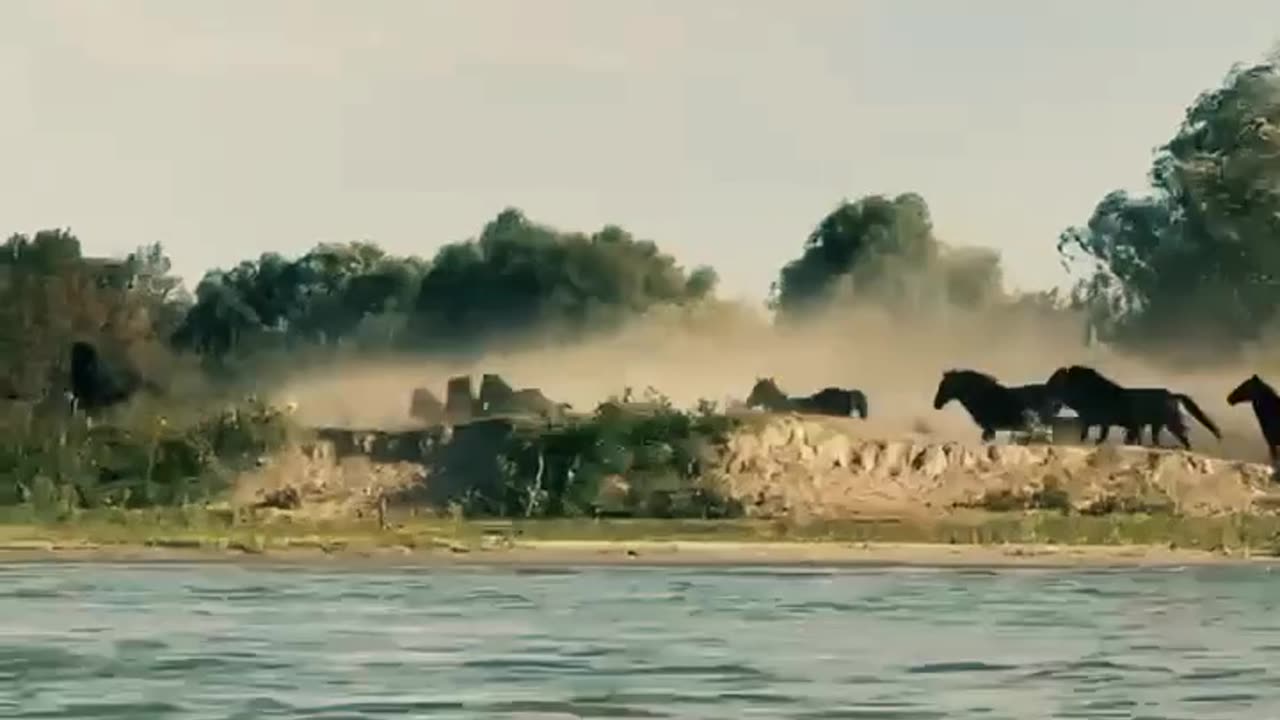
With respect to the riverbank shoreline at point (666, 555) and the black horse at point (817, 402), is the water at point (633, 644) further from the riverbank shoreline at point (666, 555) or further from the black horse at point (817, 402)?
the black horse at point (817, 402)

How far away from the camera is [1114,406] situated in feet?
201

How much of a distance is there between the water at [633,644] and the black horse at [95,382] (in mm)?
25637

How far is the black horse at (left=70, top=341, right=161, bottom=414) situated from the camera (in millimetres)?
67688

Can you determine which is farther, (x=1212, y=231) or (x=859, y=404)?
(x=1212, y=231)

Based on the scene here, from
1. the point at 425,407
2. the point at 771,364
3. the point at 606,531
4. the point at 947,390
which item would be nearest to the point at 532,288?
the point at 771,364

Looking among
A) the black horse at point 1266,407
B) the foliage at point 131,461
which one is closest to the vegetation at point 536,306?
the foliage at point 131,461

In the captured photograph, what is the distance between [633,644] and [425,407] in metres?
43.8

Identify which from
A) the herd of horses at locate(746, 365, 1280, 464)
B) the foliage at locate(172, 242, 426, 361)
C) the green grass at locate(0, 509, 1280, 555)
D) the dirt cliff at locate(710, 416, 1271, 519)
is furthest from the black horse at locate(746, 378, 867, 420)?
the foliage at locate(172, 242, 426, 361)

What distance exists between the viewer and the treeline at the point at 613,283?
77.3m

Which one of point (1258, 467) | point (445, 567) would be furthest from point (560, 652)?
point (1258, 467)

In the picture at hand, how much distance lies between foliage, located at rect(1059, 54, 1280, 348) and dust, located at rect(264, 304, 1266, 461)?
1637 mm

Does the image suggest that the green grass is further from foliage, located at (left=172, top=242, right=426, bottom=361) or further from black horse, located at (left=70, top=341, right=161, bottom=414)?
foliage, located at (left=172, top=242, right=426, bottom=361)

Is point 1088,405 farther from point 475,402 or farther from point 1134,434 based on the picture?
point 475,402

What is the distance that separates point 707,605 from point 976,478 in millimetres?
22069
